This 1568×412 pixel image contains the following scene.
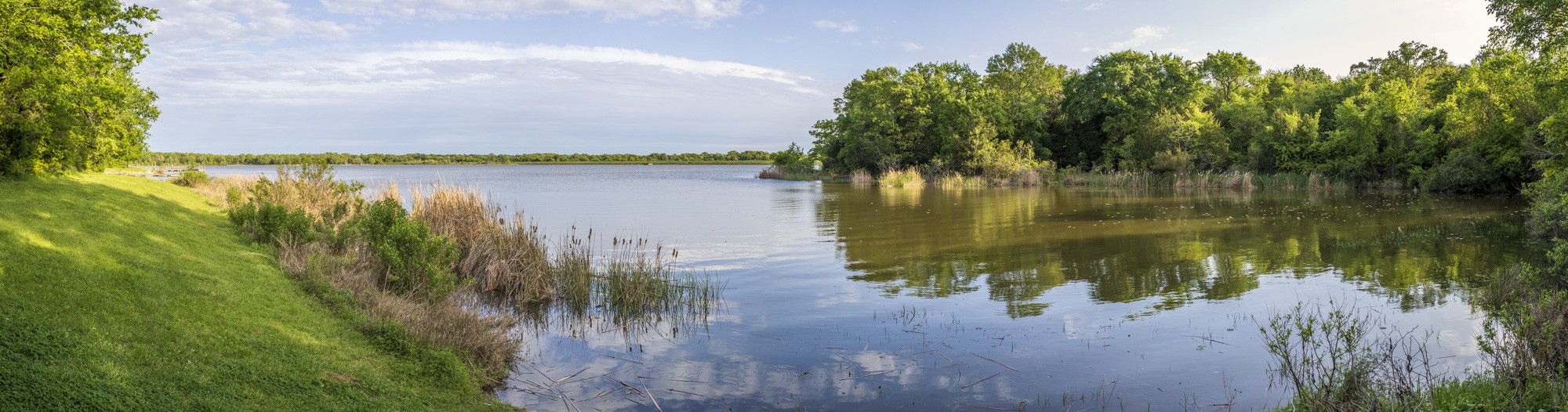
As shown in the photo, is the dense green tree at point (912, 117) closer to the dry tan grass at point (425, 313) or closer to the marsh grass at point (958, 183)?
the marsh grass at point (958, 183)

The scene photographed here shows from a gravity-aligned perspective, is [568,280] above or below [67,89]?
below

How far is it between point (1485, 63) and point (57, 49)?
48.1 meters

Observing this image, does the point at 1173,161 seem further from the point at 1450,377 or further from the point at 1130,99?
the point at 1450,377

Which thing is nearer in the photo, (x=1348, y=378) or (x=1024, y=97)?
(x=1348, y=378)

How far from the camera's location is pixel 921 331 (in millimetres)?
9906

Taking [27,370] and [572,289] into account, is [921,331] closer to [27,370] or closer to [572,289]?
[572,289]

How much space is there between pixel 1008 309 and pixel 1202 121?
48010 millimetres

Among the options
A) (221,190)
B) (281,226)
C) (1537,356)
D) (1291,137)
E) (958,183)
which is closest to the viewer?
(1537,356)

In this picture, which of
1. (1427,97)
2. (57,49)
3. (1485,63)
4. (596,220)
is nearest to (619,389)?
(57,49)

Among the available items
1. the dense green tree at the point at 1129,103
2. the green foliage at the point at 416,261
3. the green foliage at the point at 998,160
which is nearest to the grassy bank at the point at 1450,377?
the green foliage at the point at 416,261

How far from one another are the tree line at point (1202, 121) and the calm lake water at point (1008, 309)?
13.7 metres

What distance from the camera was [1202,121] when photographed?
172 ft

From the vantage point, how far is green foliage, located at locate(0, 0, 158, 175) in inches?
457

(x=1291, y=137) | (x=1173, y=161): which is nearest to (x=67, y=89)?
(x=1173, y=161)
